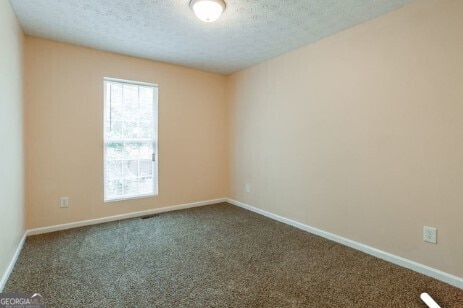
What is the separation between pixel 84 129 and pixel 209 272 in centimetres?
252

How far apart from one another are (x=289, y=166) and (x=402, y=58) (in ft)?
5.78

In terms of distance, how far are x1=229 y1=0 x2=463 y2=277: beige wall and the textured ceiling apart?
0.31 meters

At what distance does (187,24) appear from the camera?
2.71m

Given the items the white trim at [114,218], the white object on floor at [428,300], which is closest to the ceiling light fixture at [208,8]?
the white object on floor at [428,300]

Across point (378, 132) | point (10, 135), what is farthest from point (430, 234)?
point (10, 135)

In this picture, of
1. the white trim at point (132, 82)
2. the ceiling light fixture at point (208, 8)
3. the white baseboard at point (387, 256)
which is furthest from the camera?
the white trim at point (132, 82)

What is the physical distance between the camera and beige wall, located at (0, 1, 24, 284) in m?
2.01

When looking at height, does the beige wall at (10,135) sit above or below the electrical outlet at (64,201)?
above

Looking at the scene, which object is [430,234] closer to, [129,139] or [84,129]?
[129,139]

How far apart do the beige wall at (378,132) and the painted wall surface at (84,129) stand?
1414 mm

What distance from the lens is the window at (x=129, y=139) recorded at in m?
3.64

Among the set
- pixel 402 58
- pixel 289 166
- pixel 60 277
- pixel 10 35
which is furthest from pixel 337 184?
pixel 10 35

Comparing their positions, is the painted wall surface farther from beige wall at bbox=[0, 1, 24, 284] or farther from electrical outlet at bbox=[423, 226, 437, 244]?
electrical outlet at bbox=[423, 226, 437, 244]

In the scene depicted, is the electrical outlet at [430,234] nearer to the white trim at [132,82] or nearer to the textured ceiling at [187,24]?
the textured ceiling at [187,24]
